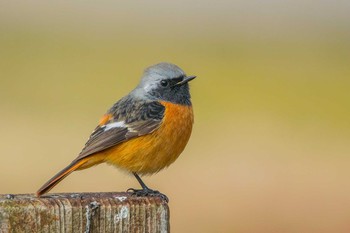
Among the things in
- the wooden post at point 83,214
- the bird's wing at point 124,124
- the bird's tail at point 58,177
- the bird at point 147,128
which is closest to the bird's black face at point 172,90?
the bird at point 147,128

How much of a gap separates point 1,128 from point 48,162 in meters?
2.36

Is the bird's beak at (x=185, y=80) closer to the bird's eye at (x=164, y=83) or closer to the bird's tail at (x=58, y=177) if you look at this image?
the bird's eye at (x=164, y=83)

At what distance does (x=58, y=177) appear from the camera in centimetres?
605

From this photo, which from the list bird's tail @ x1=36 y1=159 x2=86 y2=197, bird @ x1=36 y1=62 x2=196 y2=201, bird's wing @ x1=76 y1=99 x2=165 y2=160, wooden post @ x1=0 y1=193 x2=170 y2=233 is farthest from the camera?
bird @ x1=36 y1=62 x2=196 y2=201

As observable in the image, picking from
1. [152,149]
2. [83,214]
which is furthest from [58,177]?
[83,214]

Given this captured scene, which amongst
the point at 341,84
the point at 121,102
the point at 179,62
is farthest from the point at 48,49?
the point at 121,102

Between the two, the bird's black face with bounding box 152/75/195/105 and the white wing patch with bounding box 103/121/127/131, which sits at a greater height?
the bird's black face with bounding box 152/75/195/105

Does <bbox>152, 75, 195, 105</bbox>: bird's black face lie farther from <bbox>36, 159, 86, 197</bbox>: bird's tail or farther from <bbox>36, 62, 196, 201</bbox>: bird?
<bbox>36, 159, 86, 197</bbox>: bird's tail

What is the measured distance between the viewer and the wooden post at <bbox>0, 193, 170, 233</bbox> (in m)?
3.94

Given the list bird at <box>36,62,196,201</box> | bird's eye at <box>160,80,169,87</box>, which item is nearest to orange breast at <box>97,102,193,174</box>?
bird at <box>36,62,196,201</box>

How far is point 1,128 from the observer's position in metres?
15.5

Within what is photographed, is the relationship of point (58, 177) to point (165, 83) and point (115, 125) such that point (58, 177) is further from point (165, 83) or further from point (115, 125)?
point (165, 83)

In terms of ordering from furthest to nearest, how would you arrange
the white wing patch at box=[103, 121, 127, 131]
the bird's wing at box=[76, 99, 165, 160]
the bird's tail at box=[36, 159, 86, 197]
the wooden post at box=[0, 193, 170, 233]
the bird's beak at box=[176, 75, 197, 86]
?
1. the bird's beak at box=[176, 75, 197, 86]
2. the white wing patch at box=[103, 121, 127, 131]
3. the bird's wing at box=[76, 99, 165, 160]
4. the bird's tail at box=[36, 159, 86, 197]
5. the wooden post at box=[0, 193, 170, 233]

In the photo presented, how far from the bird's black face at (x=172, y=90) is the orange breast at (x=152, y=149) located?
14.8 inches
